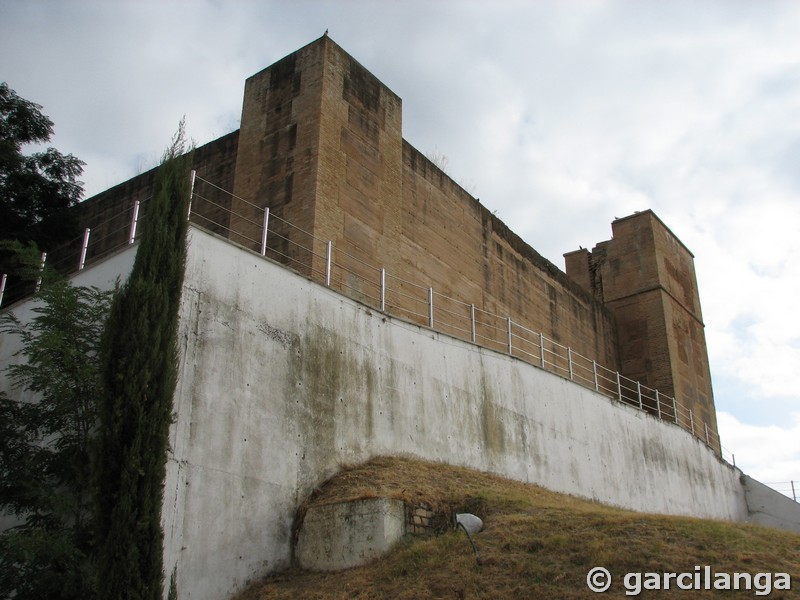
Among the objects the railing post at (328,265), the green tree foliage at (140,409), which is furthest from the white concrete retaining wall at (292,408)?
the green tree foliage at (140,409)

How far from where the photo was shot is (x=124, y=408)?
870cm

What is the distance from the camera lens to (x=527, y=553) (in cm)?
965

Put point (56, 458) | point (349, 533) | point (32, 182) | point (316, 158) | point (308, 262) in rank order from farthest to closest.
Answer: point (32, 182) → point (316, 158) → point (308, 262) → point (349, 533) → point (56, 458)

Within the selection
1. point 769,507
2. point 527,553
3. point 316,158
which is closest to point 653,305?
point 769,507

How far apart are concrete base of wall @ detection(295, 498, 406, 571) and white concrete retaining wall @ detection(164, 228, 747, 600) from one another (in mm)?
358

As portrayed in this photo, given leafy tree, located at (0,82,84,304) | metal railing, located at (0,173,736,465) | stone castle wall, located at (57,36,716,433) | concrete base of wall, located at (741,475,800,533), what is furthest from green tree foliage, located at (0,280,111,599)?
concrete base of wall, located at (741,475,800,533)

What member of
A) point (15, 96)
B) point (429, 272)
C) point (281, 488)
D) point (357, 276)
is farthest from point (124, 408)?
point (15, 96)

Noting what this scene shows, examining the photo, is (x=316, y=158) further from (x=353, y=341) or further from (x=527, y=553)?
(x=527, y=553)

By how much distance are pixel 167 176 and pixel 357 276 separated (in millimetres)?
5519

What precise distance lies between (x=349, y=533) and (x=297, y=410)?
6.11 feet

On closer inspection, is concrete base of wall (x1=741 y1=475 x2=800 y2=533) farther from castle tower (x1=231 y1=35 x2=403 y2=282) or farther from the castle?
castle tower (x1=231 y1=35 x2=403 y2=282)

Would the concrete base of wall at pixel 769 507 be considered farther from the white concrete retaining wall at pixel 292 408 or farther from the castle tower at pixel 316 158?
the castle tower at pixel 316 158

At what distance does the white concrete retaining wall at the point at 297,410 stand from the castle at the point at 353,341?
0.09ft

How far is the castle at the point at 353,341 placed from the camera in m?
10.5
